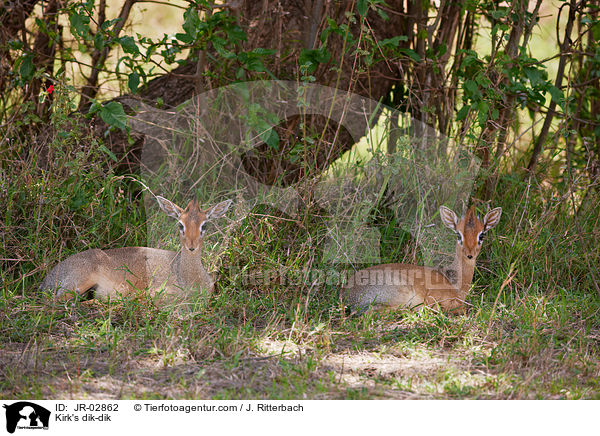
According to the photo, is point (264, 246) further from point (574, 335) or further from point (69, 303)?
point (574, 335)

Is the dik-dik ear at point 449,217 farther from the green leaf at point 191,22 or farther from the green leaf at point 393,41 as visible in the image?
the green leaf at point 191,22

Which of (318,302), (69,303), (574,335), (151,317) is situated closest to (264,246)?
(318,302)

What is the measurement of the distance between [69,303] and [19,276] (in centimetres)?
64

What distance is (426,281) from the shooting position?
496 cm

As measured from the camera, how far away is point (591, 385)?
3.76m

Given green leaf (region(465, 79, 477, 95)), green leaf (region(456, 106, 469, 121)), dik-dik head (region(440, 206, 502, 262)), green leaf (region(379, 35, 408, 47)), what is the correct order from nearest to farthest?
dik-dik head (region(440, 206, 502, 262)) < green leaf (region(379, 35, 408, 47)) < green leaf (region(465, 79, 477, 95)) < green leaf (region(456, 106, 469, 121))

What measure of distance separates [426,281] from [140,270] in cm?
209

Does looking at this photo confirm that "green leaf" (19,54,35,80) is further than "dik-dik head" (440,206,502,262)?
Yes
